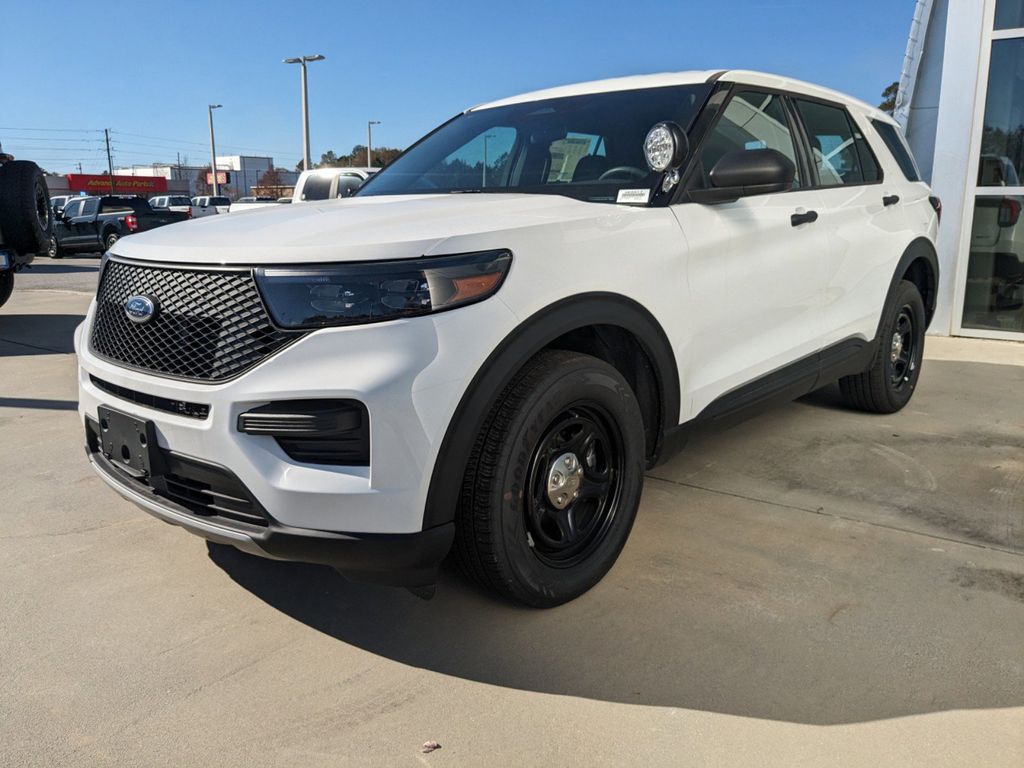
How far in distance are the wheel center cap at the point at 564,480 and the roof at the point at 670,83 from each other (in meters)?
1.68

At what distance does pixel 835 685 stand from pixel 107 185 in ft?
239

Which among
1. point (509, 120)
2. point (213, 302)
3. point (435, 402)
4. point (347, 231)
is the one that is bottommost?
point (435, 402)

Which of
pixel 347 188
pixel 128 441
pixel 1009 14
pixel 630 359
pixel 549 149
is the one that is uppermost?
pixel 1009 14

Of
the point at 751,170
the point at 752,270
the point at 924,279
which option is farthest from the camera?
the point at 924,279

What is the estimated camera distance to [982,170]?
301 inches

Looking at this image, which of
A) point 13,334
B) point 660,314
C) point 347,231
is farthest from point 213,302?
point 13,334

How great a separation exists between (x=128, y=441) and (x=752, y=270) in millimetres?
2303

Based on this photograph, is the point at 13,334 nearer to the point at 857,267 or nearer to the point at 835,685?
the point at 857,267

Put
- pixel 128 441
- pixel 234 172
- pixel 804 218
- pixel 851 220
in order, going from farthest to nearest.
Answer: pixel 234 172 < pixel 851 220 < pixel 804 218 < pixel 128 441

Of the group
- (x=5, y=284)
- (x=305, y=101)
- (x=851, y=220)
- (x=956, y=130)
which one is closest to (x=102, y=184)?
(x=305, y=101)

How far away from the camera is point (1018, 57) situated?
7.35m

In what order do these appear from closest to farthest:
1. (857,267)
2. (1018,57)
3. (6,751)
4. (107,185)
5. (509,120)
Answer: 1. (6,751)
2. (509,120)
3. (857,267)
4. (1018,57)
5. (107,185)

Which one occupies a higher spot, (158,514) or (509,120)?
(509,120)

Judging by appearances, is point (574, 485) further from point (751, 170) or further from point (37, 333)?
point (37, 333)
